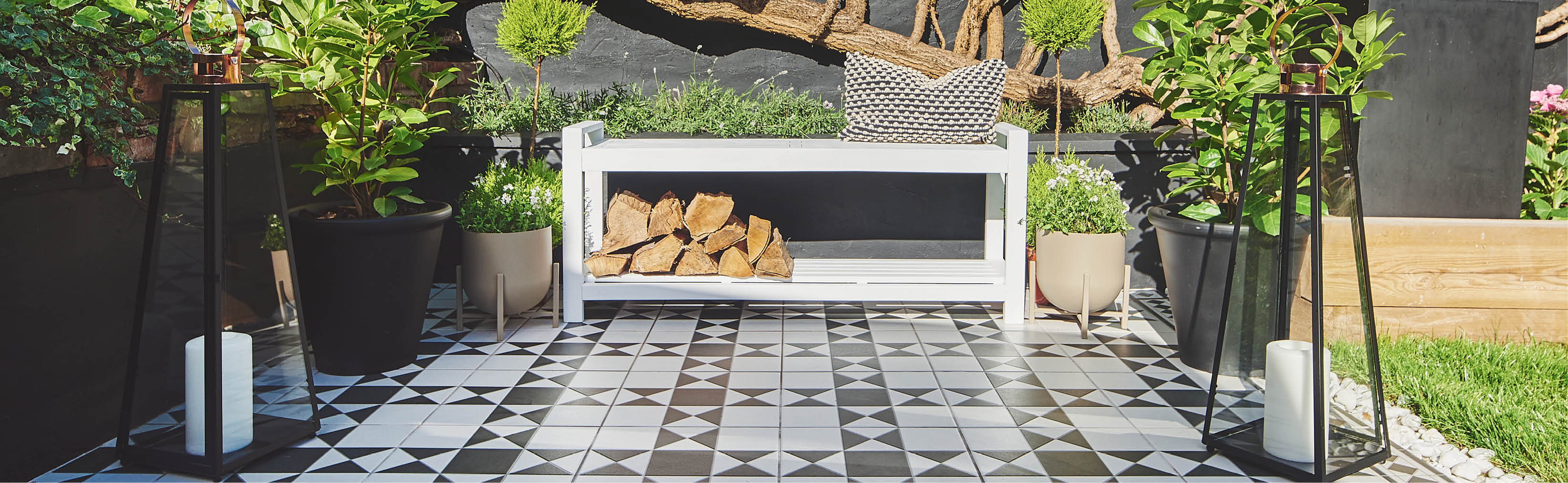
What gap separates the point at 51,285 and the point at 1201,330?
2.96m

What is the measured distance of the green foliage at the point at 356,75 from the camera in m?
2.72

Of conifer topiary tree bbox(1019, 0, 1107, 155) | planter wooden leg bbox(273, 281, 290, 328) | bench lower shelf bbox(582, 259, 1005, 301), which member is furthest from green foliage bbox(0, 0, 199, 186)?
conifer topiary tree bbox(1019, 0, 1107, 155)

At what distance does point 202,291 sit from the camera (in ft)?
7.29

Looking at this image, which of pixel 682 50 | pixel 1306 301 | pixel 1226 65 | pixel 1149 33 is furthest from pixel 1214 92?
pixel 682 50

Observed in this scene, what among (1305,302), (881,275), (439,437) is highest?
(1305,302)

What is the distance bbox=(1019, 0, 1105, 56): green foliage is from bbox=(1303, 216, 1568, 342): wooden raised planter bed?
4.36 ft

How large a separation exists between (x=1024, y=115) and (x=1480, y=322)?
208cm

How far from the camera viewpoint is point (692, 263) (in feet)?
12.6

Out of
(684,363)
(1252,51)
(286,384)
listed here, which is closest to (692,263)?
(684,363)

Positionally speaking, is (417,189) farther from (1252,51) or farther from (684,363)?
(1252,51)

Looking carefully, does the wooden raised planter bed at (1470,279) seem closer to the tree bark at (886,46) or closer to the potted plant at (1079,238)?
the potted plant at (1079,238)

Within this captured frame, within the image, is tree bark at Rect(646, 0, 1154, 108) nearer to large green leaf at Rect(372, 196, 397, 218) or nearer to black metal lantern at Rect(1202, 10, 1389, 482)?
large green leaf at Rect(372, 196, 397, 218)

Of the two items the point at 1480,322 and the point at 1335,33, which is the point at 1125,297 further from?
the point at 1335,33

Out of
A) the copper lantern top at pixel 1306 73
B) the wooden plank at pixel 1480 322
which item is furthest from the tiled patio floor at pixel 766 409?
the copper lantern top at pixel 1306 73
